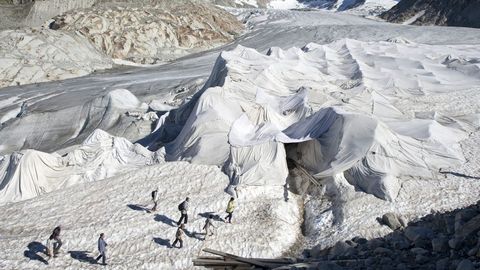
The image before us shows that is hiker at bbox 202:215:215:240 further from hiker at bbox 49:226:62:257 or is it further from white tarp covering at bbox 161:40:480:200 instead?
hiker at bbox 49:226:62:257

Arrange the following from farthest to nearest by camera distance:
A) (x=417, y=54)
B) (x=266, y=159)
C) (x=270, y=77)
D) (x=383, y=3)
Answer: (x=383, y=3) < (x=417, y=54) < (x=270, y=77) < (x=266, y=159)

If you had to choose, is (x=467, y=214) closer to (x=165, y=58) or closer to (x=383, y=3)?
(x=165, y=58)

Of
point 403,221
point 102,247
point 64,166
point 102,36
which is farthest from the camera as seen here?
point 102,36

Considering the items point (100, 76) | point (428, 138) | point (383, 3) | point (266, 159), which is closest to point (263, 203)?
point (266, 159)

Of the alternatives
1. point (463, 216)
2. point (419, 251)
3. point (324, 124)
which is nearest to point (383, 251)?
point (419, 251)

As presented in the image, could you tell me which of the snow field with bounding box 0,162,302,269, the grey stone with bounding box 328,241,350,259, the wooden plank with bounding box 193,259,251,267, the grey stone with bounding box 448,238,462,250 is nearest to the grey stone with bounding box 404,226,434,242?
the grey stone with bounding box 448,238,462,250

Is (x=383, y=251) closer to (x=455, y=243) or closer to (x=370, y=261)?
(x=370, y=261)
